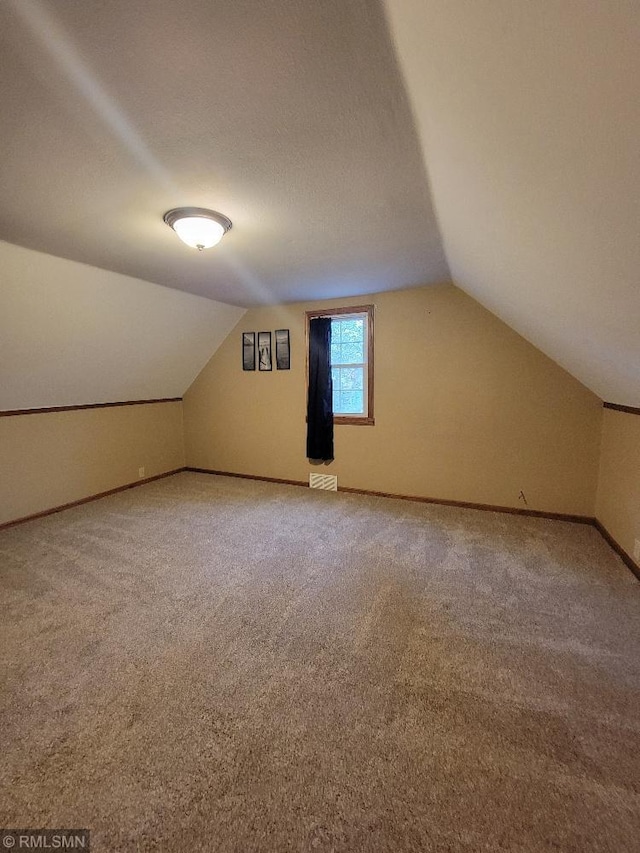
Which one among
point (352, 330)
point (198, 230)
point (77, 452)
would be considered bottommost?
point (77, 452)

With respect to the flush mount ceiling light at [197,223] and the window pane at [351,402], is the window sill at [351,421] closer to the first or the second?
the window pane at [351,402]

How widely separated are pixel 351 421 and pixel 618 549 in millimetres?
2536

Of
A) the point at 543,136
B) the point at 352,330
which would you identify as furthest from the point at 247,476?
the point at 543,136

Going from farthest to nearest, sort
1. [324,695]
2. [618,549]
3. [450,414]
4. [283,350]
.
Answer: [283,350], [450,414], [618,549], [324,695]

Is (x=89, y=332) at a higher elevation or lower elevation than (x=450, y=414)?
higher

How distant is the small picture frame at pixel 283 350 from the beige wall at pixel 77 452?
175 centimetres

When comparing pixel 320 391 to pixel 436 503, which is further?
pixel 320 391

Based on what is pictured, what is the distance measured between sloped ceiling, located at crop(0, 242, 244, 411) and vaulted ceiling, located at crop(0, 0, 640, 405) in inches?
17.8

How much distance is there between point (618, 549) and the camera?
2.77 metres

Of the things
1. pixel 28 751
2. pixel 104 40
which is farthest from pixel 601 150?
pixel 28 751

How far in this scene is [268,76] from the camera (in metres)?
1.13

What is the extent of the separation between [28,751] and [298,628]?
112 centimetres

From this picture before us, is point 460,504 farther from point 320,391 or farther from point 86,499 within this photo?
point 86,499

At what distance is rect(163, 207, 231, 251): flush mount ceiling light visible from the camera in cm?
203
